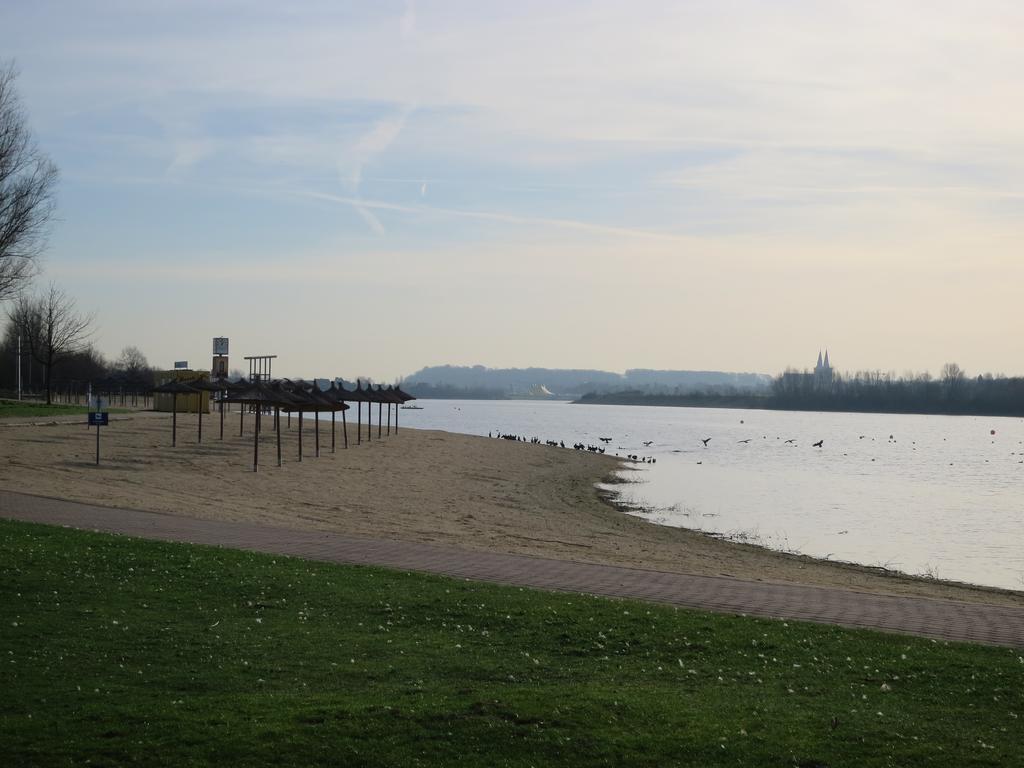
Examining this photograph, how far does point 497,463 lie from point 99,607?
38.8 metres

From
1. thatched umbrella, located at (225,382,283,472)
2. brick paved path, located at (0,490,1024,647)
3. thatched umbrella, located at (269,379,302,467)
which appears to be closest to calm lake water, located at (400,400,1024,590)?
brick paved path, located at (0,490,1024,647)

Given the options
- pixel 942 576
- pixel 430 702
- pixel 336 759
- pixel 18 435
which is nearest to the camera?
pixel 336 759

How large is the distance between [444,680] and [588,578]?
5903 mm

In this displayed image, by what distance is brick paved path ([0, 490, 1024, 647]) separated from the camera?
11.6m

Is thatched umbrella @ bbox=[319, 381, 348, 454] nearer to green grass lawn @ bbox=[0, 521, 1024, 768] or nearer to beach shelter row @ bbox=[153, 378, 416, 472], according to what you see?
beach shelter row @ bbox=[153, 378, 416, 472]

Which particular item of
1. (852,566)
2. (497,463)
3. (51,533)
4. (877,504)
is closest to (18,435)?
(497,463)

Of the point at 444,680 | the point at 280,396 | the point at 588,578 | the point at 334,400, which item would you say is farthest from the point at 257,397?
the point at 444,680

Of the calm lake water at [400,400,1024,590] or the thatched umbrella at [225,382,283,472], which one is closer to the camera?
the calm lake water at [400,400,1024,590]

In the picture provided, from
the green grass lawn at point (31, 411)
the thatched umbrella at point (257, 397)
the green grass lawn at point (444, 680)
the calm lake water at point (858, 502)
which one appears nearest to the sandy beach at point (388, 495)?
the thatched umbrella at point (257, 397)

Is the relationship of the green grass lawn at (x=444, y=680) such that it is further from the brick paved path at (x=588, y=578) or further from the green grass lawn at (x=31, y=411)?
the green grass lawn at (x=31, y=411)

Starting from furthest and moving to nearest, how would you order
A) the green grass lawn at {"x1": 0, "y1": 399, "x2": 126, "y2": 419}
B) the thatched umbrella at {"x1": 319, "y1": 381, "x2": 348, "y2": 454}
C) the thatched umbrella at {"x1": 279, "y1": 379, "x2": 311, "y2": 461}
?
the green grass lawn at {"x1": 0, "y1": 399, "x2": 126, "y2": 419} < the thatched umbrella at {"x1": 319, "y1": 381, "x2": 348, "y2": 454} < the thatched umbrella at {"x1": 279, "y1": 379, "x2": 311, "y2": 461}

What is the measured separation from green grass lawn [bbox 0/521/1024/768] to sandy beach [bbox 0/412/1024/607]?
6.46 metres

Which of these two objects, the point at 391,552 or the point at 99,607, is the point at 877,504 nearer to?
the point at 391,552

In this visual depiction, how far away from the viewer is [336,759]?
644cm
